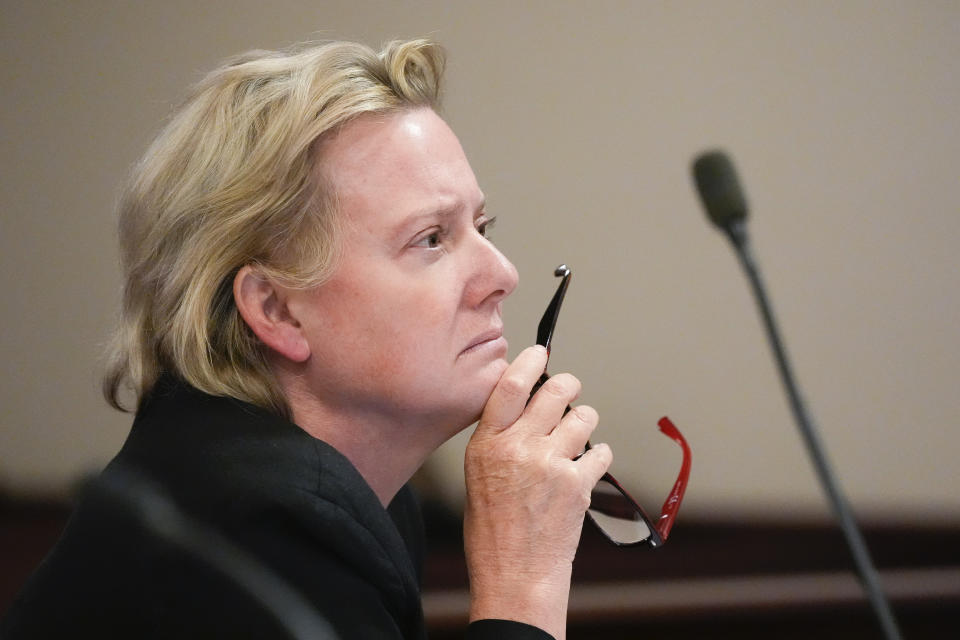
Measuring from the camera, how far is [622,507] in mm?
1222

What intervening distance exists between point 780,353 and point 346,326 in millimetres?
458

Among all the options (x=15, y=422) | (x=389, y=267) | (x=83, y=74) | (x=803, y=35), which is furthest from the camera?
(x=803, y=35)

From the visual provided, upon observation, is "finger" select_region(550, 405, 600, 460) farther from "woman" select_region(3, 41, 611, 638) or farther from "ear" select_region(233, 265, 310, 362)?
"ear" select_region(233, 265, 310, 362)

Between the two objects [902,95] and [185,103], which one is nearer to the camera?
[185,103]

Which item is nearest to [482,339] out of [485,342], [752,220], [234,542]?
[485,342]

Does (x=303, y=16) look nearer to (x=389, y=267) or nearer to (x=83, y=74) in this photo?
(x=83, y=74)

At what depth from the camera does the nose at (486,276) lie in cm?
113

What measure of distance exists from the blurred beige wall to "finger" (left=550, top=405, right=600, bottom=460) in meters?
1.12

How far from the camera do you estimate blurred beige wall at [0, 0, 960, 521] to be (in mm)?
2273

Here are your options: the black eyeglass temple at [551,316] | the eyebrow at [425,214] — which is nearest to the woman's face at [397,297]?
the eyebrow at [425,214]

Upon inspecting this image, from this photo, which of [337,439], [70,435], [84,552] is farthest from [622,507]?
[70,435]

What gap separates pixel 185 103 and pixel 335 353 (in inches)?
13.8

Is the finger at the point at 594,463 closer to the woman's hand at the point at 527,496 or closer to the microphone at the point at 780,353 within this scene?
the woman's hand at the point at 527,496

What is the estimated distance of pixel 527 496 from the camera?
108cm
